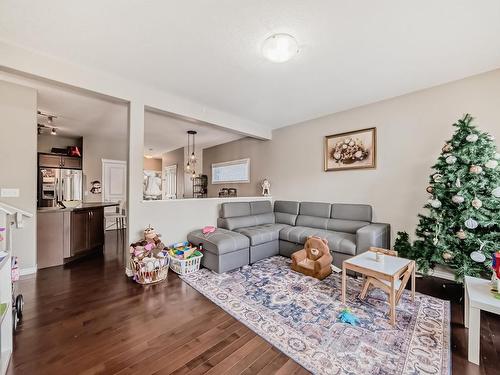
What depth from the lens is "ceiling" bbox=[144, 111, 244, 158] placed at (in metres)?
4.59

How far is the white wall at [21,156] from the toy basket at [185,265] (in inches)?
74.3

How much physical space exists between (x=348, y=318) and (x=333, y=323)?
15cm

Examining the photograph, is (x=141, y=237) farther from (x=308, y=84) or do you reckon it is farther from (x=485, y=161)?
(x=485, y=161)

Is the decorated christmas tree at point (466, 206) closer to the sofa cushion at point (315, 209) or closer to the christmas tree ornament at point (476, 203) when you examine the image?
the christmas tree ornament at point (476, 203)

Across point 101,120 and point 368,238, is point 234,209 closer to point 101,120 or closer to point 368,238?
point 368,238

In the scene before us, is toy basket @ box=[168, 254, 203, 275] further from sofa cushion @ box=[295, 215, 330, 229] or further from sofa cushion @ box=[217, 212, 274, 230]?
sofa cushion @ box=[295, 215, 330, 229]

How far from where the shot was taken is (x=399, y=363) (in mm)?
1538

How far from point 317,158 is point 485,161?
2.46 meters

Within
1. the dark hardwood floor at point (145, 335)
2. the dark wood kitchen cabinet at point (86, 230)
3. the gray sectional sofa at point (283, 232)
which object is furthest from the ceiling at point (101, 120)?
the dark hardwood floor at point (145, 335)

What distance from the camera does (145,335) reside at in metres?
1.82

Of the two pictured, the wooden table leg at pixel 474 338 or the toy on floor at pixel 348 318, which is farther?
the toy on floor at pixel 348 318

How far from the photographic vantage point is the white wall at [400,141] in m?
2.89

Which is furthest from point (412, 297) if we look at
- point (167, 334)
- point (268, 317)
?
point (167, 334)

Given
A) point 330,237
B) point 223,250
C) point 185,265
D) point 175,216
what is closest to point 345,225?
point 330,237
